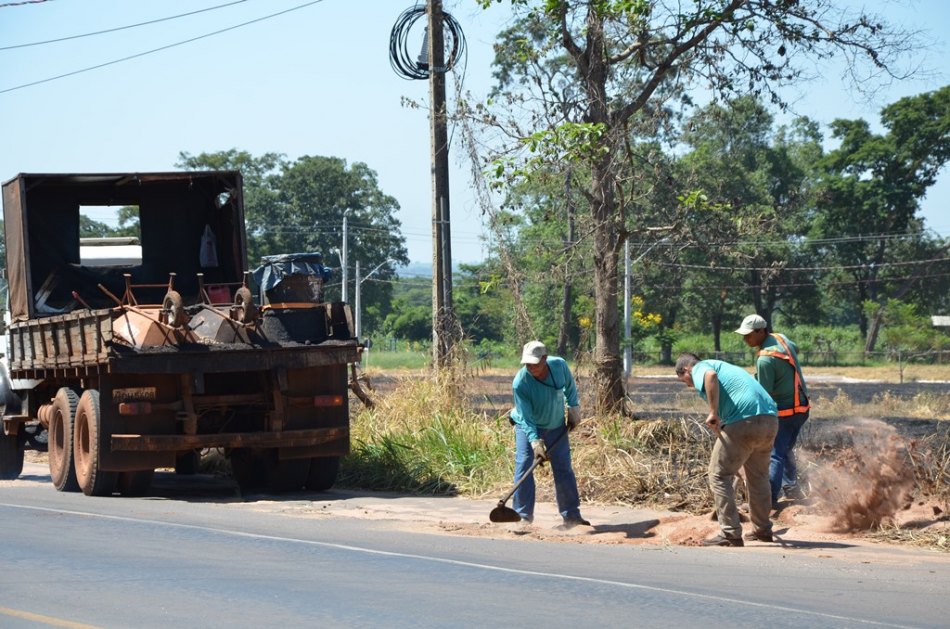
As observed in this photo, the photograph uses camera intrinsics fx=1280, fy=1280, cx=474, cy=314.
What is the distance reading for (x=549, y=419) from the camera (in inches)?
435

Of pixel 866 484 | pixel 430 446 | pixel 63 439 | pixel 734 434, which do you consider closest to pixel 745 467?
pixel 734 434

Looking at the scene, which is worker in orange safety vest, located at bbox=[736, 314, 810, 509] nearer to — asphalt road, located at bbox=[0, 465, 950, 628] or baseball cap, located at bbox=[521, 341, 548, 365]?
asphalt road, located at bbox=[0, 465, 950, 628]

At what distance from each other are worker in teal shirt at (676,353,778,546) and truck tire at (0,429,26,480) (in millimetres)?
10263

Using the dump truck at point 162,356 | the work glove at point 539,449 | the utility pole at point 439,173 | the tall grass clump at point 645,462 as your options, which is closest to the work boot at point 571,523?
the work glove at point 539,449

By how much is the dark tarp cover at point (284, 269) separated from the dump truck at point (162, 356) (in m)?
0.02

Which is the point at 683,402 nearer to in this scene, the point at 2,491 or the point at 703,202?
the point at 703,202

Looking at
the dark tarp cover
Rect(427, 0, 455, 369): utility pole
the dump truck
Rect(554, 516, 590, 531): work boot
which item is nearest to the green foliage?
Rect(427, 0, 455, 369): utility pole

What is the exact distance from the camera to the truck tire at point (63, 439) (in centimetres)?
1419

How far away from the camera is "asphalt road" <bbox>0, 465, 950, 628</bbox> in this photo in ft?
23.6

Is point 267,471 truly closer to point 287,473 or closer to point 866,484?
point 287,473

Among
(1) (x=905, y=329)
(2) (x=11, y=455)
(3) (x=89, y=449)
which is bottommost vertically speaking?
(2) (x=11, y=455)

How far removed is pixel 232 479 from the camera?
54.2ft

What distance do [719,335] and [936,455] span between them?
181 feet

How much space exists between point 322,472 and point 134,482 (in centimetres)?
208
